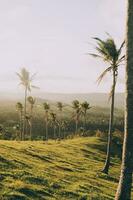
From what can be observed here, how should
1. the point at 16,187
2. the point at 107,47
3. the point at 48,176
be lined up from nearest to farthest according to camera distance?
the point at 16,187 < the point at 48,176 < the point at 107,47

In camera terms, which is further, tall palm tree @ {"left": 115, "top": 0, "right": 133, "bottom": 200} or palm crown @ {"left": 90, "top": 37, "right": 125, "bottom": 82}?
palm crown @ {"left": 90, "top": 37, "right": 125, "bottom": 82}

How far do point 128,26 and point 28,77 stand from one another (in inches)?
3967

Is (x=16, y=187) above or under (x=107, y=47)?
under

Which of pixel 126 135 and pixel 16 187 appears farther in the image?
pixel 16 187

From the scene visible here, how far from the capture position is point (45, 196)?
87.5ft

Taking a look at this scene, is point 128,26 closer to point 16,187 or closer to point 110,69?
point 16,187

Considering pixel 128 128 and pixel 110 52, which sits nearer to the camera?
pixel 128 128

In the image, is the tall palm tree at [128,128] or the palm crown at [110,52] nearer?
the tall palm tree at [128,128]

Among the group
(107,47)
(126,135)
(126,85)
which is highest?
(107,47)

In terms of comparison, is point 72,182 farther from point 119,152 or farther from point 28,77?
point 28,77

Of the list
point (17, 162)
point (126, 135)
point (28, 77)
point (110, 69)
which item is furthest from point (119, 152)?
point (126, 135)

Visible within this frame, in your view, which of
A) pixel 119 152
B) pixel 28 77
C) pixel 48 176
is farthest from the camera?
pixel 28 77

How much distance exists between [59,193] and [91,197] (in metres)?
2.51

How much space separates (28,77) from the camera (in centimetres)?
11825
